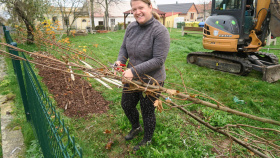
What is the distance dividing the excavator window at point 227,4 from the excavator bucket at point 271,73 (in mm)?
2025

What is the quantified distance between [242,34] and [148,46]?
4.83 meters

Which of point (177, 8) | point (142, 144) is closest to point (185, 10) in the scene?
point (177, 8)

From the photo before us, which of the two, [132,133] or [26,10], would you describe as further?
[26,10]

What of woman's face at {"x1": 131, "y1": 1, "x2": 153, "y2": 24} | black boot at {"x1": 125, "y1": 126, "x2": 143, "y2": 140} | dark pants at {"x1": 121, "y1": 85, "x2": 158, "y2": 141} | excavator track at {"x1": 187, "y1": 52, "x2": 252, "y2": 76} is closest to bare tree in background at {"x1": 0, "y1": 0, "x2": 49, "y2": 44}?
excavator track at {"x1": 187, "y1": 52, "x2": 252, "y2": 76}

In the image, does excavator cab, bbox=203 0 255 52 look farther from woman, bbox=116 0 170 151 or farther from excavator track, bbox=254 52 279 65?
woman, bbox=116 0 170 151

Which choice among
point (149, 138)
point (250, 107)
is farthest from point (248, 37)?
point (149, 138)

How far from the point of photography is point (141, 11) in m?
2.02

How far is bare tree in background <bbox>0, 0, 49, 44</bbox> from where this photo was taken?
10.6 metres

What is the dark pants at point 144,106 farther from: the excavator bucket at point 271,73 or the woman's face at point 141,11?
the excavator bucket at point 271,73

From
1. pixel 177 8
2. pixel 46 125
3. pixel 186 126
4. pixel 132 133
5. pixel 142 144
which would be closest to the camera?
pixel 46 125

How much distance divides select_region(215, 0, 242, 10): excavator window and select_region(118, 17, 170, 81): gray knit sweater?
4800 millimetres

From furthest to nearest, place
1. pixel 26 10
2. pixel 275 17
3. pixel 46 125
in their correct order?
1. pixel 26 10
2. pixel 275 17
3. pixel 46 125

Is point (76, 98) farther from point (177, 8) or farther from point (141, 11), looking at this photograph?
point (177, 8)

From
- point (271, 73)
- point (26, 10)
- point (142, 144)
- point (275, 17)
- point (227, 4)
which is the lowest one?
point (142, 144)
